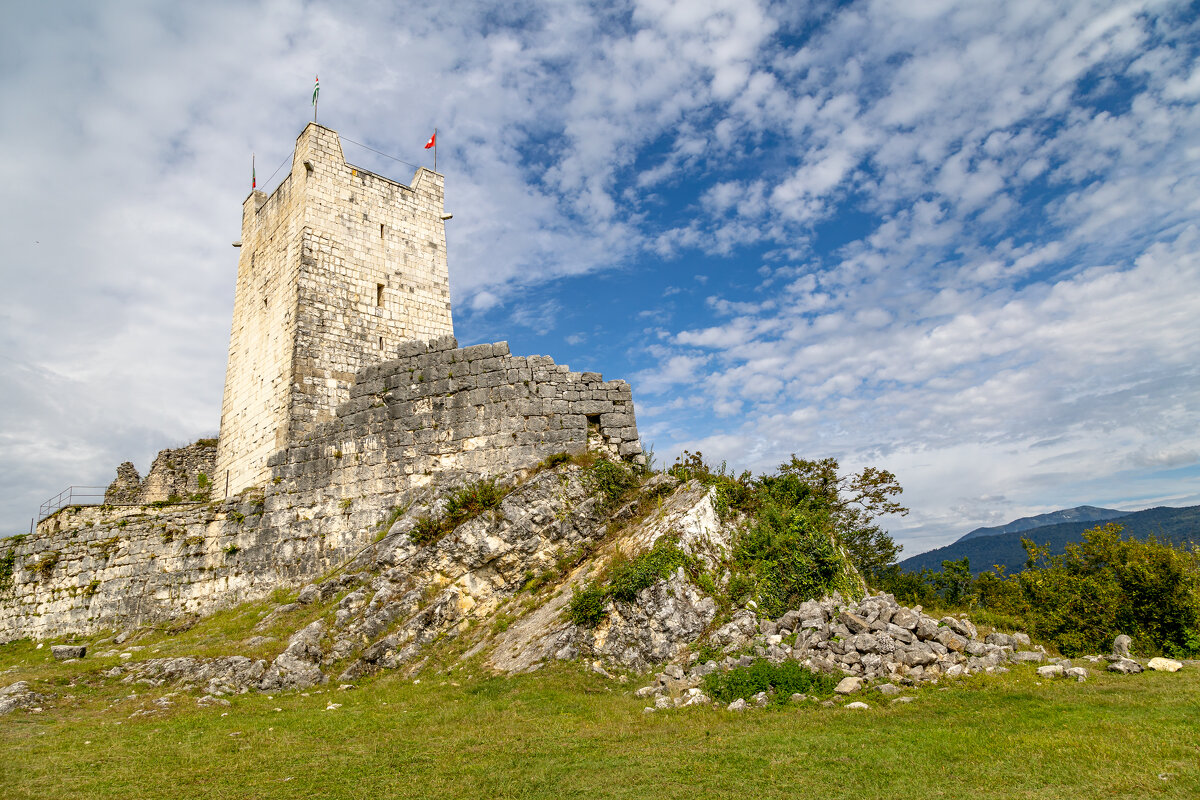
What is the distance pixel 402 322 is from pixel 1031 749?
Answer: 17205mm

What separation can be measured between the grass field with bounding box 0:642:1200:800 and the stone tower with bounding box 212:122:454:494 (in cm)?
887

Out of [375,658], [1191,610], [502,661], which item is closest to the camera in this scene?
[1191,610]

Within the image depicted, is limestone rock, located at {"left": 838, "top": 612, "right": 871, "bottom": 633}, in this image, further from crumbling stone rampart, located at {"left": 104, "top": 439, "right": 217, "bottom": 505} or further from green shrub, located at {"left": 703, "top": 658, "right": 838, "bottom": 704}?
crumbling stone rampart, located at {"left": 104, "top": 439, "right": 217, "bottom": 505}

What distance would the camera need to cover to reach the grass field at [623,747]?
21.0 feet

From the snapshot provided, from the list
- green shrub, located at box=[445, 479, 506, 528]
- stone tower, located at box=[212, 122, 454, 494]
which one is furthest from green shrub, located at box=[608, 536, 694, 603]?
stone tower, located at box=[212, 122, 454, 494]

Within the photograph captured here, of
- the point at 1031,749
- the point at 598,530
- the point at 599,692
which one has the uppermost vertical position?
the point at 598,530

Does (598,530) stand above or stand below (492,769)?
above

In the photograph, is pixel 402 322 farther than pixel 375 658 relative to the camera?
Yes

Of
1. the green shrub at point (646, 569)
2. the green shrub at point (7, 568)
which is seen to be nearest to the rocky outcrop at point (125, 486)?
the green shrub at point (7, 568)

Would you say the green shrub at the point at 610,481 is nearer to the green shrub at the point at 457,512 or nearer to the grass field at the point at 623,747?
the green shrub at the point at 457,512

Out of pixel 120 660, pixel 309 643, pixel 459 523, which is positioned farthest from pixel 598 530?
pixel 120 660

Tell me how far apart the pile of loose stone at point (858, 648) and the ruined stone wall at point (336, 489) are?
5913 millimetres

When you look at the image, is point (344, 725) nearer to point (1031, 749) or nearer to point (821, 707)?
point (821, 707)

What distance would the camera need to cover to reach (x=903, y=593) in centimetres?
1728
